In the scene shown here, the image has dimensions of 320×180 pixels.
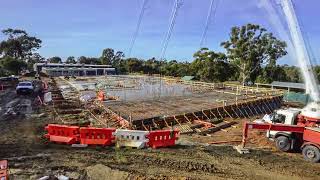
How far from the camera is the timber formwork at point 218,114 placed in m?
23.4

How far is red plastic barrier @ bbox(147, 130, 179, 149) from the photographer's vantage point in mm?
17734

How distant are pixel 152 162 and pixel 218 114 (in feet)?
47.3

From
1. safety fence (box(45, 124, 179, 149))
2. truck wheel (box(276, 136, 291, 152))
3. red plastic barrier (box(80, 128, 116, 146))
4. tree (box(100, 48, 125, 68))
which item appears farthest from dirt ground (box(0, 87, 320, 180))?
tree (box(100, 48, 125, 68))

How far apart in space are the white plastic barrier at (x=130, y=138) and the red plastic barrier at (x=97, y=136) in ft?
1.24

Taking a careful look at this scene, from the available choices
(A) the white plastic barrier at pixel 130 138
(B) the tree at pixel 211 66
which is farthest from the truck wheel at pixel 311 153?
(B) the tree at pixel 211 66

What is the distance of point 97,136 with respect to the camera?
705 inches

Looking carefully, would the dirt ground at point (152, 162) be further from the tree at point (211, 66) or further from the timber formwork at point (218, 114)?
the tree at point (211, 66)

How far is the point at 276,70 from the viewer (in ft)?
232

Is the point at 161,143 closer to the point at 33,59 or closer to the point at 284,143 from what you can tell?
the point at 284,143

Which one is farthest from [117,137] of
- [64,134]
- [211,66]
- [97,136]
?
[211,66]

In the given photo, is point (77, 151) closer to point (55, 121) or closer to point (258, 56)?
point (55, 121)

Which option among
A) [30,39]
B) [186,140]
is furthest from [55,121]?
[30,39]

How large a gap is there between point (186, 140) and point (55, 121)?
10096mm

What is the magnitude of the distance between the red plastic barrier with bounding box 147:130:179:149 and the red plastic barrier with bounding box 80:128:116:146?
6.28 feet
